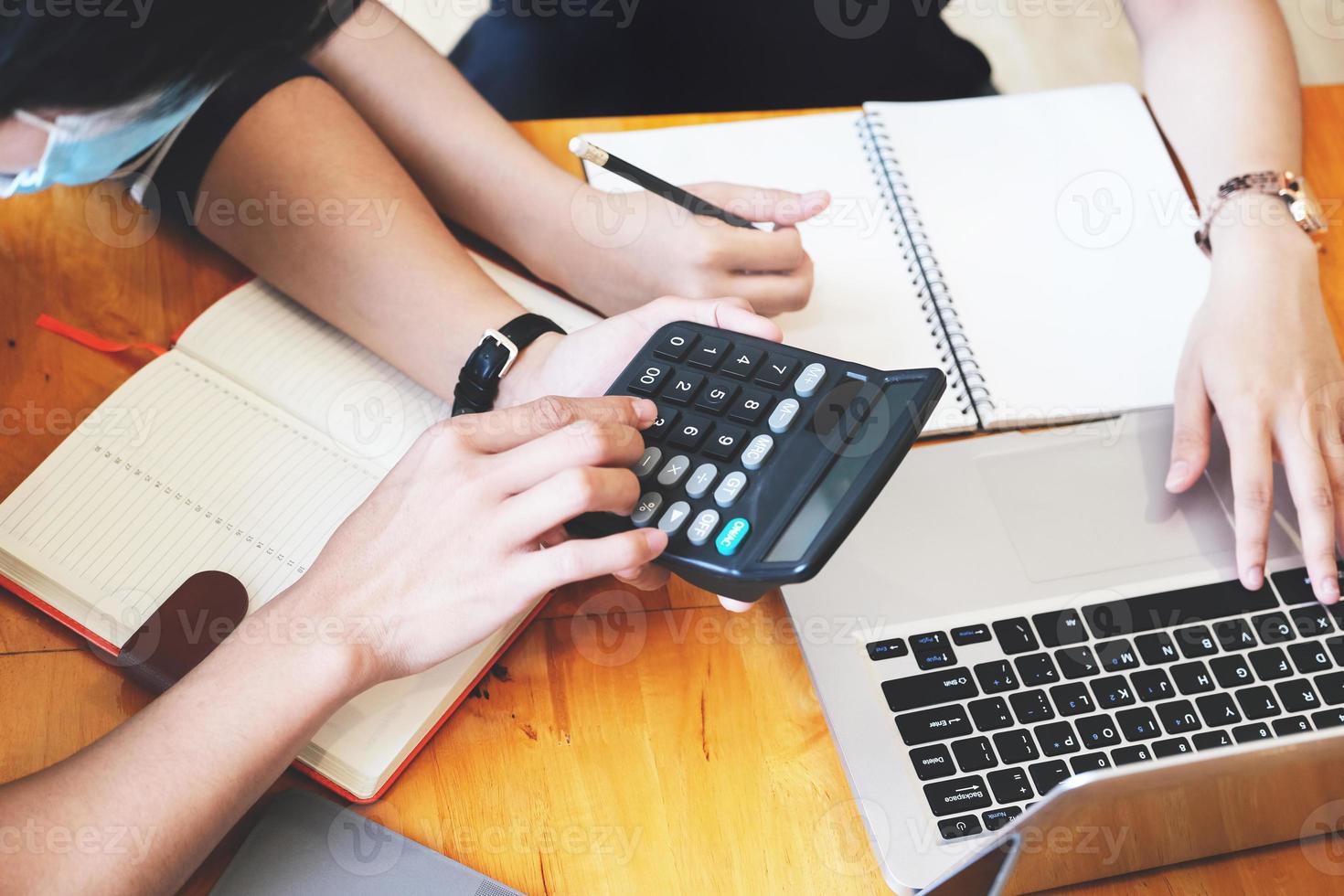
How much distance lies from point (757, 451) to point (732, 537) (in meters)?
0.05

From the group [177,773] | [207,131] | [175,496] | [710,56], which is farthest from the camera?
[710,56]

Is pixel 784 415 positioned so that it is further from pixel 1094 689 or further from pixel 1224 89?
pixel 1224 89

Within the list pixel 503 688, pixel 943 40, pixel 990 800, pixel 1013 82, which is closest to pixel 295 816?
pixel 503 688

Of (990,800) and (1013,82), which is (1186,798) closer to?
(990,800)

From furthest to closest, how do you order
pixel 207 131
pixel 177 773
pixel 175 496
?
pixel 207 131, pixel 175 496, pixel 177 773

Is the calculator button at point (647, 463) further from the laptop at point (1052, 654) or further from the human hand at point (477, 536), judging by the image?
the laptop at point (1052, 654)

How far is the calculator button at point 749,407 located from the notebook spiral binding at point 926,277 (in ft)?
0.59

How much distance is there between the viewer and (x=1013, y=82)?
1.62m

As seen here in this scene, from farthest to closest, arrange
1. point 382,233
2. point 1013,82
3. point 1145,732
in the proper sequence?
point 1013,82 → point 382,233 → point 1145,732

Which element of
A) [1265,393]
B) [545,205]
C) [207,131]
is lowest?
[1265,393]

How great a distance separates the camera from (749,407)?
1.72 ft

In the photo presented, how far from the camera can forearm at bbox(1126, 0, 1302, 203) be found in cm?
75

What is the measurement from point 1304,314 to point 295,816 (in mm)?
656

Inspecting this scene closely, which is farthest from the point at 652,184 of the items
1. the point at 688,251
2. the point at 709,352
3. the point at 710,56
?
the point at 710,56
